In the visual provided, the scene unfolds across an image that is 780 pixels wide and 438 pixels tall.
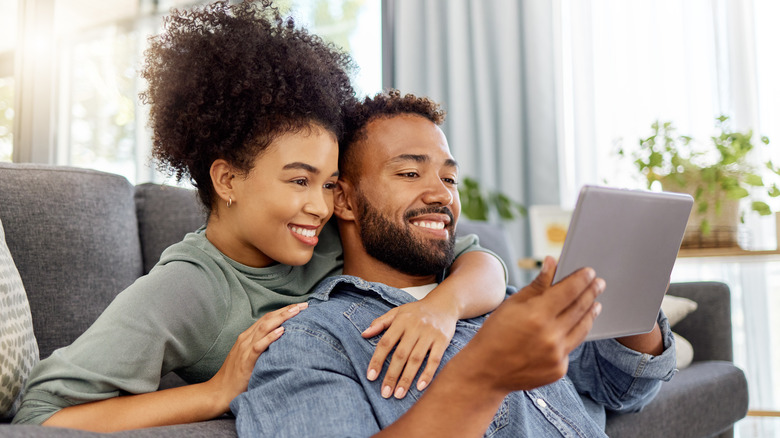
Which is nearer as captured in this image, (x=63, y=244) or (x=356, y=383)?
(x=356, y=383)

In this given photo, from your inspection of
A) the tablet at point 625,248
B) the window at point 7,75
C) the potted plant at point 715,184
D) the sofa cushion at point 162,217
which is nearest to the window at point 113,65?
the window at point 7,75

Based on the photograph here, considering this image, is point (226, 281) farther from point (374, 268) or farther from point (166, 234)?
point (166, 234)

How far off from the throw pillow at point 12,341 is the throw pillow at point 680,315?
4.99 feet

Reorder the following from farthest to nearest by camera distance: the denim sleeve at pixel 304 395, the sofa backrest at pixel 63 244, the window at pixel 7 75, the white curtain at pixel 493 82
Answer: the white curtain at pixel 493 82 → the window at pixel 7 75 → the sofa backrest at pixel 63 244 → the denim sleeve at pixel 304 395

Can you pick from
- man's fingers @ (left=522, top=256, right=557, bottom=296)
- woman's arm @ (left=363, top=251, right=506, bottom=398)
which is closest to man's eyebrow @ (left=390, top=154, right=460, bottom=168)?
woman's arm @ (left=363, top=251, right=506, bottom=398)

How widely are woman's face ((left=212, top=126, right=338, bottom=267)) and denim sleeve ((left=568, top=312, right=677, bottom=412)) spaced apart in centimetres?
58

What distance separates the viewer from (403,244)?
1.22 meters

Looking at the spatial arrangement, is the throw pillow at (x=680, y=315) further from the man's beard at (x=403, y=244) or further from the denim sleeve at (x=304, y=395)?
the denim sleeve at (x=304, y=395)

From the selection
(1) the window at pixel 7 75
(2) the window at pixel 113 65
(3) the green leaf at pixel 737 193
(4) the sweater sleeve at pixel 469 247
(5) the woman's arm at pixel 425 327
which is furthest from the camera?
(2) the window at pixel 113 65

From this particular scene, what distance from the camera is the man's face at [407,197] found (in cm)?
122

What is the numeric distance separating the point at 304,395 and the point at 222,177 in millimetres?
466

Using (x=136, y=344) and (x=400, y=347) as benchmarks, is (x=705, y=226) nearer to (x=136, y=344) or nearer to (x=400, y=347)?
(x=400, y=347)

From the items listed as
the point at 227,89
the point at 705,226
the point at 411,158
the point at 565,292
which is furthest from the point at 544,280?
the point at 705,226

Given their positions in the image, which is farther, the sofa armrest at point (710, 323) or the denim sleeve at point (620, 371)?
the sofa armrest at point (710, 323)
